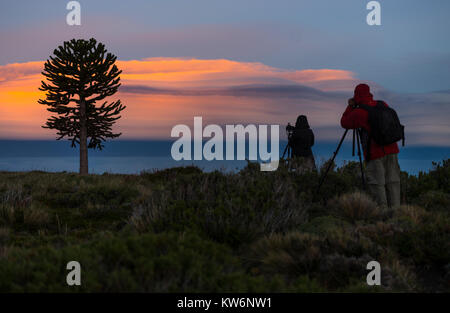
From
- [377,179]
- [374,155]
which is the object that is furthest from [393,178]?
[374,155]

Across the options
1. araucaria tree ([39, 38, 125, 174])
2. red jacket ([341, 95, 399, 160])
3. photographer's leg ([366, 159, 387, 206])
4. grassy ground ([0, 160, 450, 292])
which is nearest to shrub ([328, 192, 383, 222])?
grassy ground ([0, 160, 450, 292])

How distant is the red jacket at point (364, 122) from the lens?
8156 millimetres

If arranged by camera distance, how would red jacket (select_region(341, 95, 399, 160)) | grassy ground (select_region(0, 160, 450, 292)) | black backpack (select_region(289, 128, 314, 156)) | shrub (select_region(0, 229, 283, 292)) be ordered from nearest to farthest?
shrub (select_region(0, 229, 283, 292)) → grassy ground (select_region(0, 160, 450, 292)) → red jacket (select_region(341, 95, 399, 160)) → black backpack (select_region(289, 128, 314, 156))

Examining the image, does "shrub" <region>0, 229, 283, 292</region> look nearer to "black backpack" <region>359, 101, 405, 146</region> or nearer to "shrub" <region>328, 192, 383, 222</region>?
"shrub" <region>328, 192, 383, 222</region>

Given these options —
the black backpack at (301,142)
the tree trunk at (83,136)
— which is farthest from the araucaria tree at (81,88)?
the black backpack at (301,142)

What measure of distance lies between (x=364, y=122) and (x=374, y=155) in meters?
0.71

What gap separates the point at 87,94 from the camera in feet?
87.5

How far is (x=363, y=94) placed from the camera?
27.9 feet

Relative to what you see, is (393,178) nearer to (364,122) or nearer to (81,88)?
(364,122)

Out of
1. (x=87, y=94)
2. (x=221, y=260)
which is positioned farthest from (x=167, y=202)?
(x=87, y=94)

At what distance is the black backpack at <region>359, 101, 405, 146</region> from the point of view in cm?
805

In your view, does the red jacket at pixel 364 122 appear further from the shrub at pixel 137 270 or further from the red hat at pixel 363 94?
the shrub at pixel 137 270
